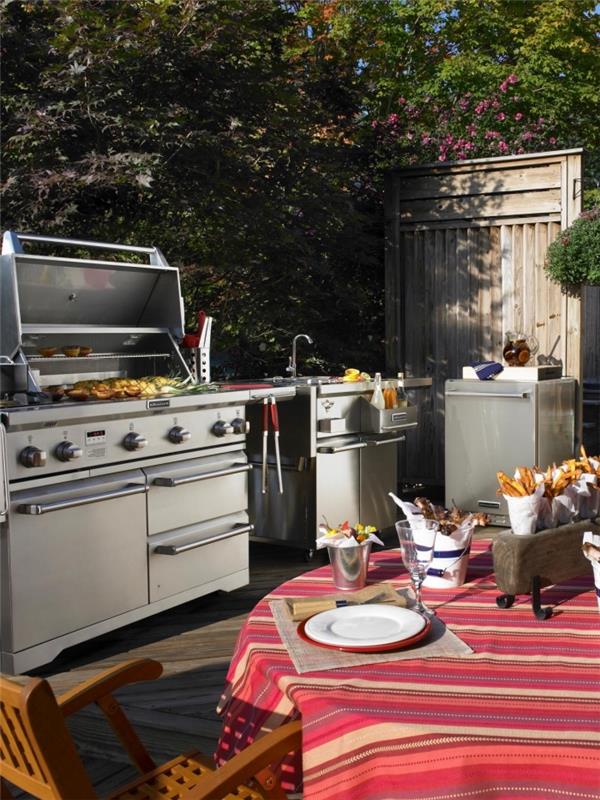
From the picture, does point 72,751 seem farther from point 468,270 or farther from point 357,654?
point 468,270

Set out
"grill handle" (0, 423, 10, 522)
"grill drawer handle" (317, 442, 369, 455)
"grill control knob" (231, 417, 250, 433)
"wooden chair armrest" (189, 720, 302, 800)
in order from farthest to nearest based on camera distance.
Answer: "grill drawer handle" (317, 442, 369, 455), "grill control knob" (231, 417, 250, 433), "grill handle" (0, 423, 10, 522), "wooden chair armrest" (189, 720, 302, 800)

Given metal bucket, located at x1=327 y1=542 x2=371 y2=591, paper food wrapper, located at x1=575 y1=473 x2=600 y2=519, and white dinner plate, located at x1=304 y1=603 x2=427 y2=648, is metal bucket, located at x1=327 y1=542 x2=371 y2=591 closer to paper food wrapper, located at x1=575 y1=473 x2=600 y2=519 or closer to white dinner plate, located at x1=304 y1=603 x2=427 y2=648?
Result: white dinner plate, located at x1=304 y1=603 x2=427 y2=648

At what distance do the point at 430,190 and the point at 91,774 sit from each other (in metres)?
5.17

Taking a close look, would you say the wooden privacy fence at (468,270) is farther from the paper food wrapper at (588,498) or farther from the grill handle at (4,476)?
the paper food wrapper at (588,498)

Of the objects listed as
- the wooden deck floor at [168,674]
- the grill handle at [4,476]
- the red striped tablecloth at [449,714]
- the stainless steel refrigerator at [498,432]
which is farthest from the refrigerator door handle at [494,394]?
the red striped tablecloth at [449,714]

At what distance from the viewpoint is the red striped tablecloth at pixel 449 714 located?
118cm

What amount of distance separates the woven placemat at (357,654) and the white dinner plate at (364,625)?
0.06ft

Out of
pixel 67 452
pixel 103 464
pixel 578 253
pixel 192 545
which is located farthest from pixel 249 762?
pixel 578 253

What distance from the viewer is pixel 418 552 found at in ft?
5.73

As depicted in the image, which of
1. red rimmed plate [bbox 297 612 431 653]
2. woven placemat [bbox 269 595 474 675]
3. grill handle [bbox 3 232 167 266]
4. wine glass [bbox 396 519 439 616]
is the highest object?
grill handle [bbox 3 232 167 266]

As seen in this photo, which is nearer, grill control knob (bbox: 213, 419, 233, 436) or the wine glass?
the wine glass

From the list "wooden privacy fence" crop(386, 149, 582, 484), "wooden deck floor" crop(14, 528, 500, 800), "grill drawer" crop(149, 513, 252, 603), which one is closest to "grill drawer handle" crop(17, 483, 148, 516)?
"grill drawer" crop(149, 513, 252, 603)

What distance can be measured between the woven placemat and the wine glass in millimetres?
121

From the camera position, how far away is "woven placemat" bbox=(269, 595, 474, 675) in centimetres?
147
